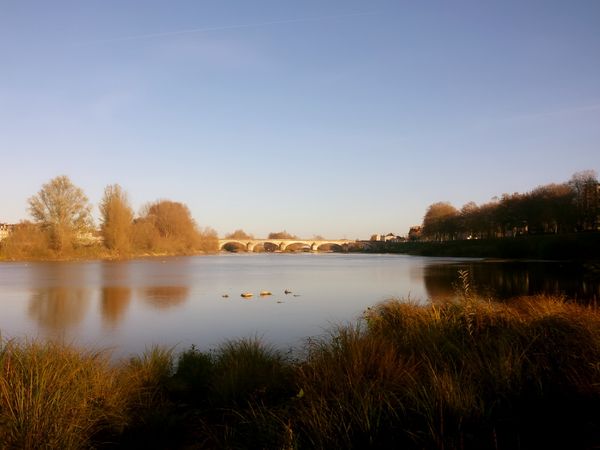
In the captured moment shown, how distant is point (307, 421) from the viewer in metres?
5.53

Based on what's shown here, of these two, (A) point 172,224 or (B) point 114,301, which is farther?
(A) point 172,224

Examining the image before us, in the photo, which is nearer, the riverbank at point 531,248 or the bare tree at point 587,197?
the riverbank at point 531,248

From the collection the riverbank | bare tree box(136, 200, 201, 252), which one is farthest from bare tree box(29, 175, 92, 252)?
the riverbank

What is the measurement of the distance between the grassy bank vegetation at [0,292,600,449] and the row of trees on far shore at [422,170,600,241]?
7673 centimetres

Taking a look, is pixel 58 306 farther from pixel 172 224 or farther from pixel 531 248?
pixel 172 224

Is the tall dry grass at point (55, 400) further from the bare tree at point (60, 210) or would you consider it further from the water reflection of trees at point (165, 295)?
the bare tree at point (60, 210)

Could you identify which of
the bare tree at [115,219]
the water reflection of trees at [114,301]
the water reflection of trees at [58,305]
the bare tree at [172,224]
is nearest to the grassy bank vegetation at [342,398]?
the water reflection of trees at [58,305]

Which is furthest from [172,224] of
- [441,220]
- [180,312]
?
[180,312]

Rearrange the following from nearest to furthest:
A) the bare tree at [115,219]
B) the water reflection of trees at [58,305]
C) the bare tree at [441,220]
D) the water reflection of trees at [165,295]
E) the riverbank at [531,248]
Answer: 1. the water reflection of trees at [58,305]
2. the water reflection of trees at [165,295]
3. the riverbank at [531,248]
4. the bare tree at [115,219]
5. the bare tree at [441,220]

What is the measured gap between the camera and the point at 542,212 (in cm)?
7850

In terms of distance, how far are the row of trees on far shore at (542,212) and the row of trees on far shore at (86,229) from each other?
70661mm

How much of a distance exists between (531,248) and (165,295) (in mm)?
64426

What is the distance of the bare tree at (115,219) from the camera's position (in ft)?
305

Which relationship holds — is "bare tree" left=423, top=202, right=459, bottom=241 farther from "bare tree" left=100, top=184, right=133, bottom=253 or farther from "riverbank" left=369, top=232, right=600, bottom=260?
"bare tree" left=100, top=184, right=133, bottom=253
